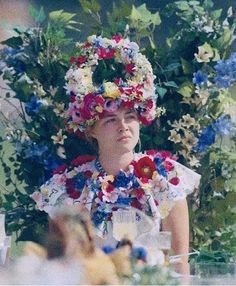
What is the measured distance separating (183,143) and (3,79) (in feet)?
2.47

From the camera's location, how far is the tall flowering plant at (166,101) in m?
3.05

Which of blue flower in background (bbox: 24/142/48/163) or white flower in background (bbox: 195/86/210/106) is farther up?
white flower in background (bbox: 195/86/210/106)

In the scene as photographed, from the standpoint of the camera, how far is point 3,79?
10.4 ft

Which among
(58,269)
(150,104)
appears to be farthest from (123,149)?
(58,269)

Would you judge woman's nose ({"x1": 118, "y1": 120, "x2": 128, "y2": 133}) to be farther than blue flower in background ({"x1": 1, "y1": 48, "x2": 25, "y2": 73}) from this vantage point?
No

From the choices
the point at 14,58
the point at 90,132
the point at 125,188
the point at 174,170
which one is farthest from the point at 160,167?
the point at 14,58

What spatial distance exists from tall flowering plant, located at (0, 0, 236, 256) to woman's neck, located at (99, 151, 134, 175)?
17cm

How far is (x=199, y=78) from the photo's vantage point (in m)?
3.05

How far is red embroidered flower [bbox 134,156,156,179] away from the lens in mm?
2857

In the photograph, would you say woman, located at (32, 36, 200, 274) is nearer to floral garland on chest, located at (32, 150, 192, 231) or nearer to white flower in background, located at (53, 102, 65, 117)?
floral garland on chest, located at (32, 150, 192, 231)

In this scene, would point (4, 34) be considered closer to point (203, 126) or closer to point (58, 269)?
point (203, 126)

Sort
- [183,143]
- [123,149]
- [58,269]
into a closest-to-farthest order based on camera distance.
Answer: [58,269]
[123,149]
[183,143]

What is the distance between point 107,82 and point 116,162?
0.94ft

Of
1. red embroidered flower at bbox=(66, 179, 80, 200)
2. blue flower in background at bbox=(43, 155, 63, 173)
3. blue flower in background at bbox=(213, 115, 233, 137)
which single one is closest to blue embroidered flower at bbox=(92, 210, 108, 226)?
red embroidered flower at bbox=(66, 179, 80, 200)
